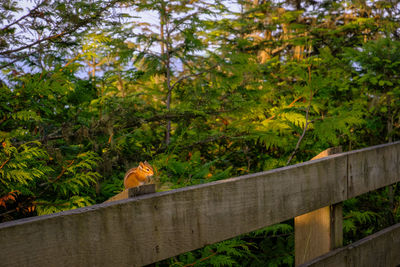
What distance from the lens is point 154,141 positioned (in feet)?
12.4

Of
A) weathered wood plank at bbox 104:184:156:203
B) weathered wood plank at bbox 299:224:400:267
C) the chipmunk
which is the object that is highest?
weathered wood plank at bbox 104:184:156:203

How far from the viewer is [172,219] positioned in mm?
1477

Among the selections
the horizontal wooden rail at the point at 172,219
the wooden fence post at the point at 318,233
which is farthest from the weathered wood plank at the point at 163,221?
the wooden fence post at the point at 318,233

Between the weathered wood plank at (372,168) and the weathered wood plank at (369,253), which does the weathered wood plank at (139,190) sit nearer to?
the weathered wood plank at (369,253)

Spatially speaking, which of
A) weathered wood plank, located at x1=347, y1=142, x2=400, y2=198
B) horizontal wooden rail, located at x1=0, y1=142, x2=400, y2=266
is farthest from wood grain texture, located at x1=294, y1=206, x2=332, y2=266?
weathered wood plank, located at x1=347, y1=142, x2=400, y2=198

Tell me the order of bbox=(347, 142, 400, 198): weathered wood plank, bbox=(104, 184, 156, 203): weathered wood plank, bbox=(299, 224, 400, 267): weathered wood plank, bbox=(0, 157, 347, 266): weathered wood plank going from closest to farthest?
bbox=(0, 157, 347, 266): weathered wood plank
bbox=(104, 184, 156, 203): weathered wood plank
bbox=(299, 224, 400, 267): weathered wood plank
bbox=(347, 142, 400, 198): weathered wood plank

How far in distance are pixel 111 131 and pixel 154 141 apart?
3.51 ft

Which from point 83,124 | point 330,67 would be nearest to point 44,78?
point 83,124

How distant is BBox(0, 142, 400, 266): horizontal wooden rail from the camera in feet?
3.69

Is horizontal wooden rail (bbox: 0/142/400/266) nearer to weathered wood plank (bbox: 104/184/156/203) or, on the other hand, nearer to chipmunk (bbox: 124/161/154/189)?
weathered wood plank (bbox: 104/184/156/203)

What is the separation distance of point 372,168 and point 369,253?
583 millimetres

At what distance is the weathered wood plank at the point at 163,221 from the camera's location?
1.12 m

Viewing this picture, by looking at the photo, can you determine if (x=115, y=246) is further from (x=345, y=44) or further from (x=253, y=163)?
(x=345, y=44)

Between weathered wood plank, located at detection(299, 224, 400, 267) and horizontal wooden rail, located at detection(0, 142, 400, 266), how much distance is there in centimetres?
32
